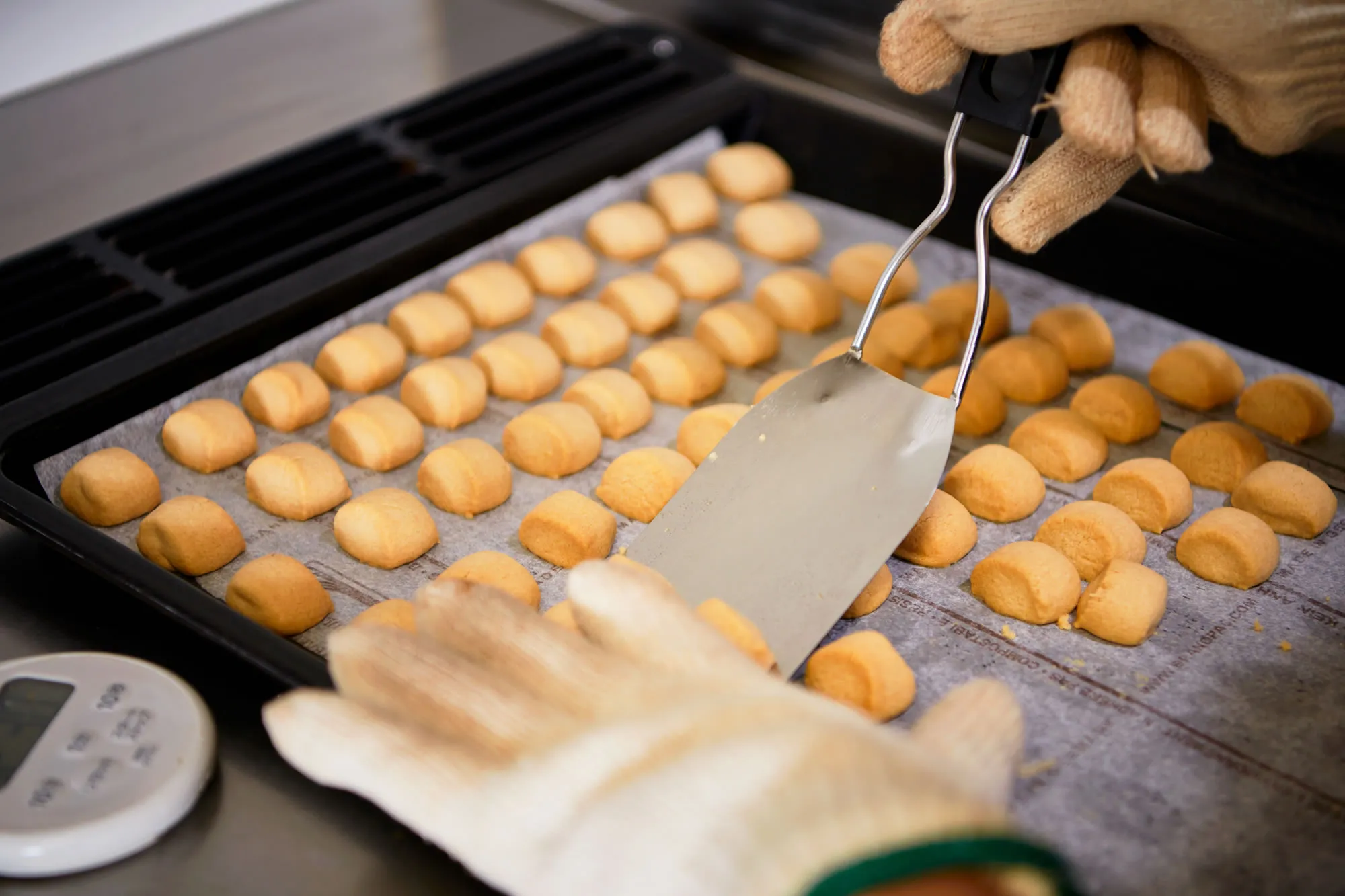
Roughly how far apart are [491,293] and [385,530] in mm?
489

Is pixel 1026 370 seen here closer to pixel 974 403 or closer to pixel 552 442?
pixel 974 403

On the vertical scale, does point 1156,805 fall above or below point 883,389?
below

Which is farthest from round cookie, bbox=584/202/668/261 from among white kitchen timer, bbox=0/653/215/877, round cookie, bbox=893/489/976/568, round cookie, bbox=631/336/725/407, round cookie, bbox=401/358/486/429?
white kitchen timer, bbox=0/653/215/877

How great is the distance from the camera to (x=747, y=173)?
6.28 ft

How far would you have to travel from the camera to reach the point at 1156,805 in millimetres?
1032

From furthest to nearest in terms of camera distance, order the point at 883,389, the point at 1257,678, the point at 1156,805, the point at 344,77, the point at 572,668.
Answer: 1. the point at 344,77
2. the point at 883,389
3. the point at 1257,678
4. the point at 1156,805
5. the point at 572,668

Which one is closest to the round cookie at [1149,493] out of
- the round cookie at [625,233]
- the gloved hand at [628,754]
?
the gloved hand at [628,754]

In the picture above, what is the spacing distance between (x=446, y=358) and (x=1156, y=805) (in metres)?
0.97

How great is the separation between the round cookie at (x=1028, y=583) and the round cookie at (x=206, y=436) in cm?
83

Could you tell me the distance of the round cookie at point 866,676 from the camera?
1.10 m

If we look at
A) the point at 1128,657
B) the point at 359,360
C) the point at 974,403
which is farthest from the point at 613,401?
the point at 1128,657

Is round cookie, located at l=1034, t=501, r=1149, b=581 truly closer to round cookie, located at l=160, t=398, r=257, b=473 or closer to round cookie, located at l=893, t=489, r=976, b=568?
round cookie, located at l=893, t=489, r=976, b=568

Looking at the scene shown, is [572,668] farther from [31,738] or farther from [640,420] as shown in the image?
[640,420]

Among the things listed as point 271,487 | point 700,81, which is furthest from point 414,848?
point 700,81
